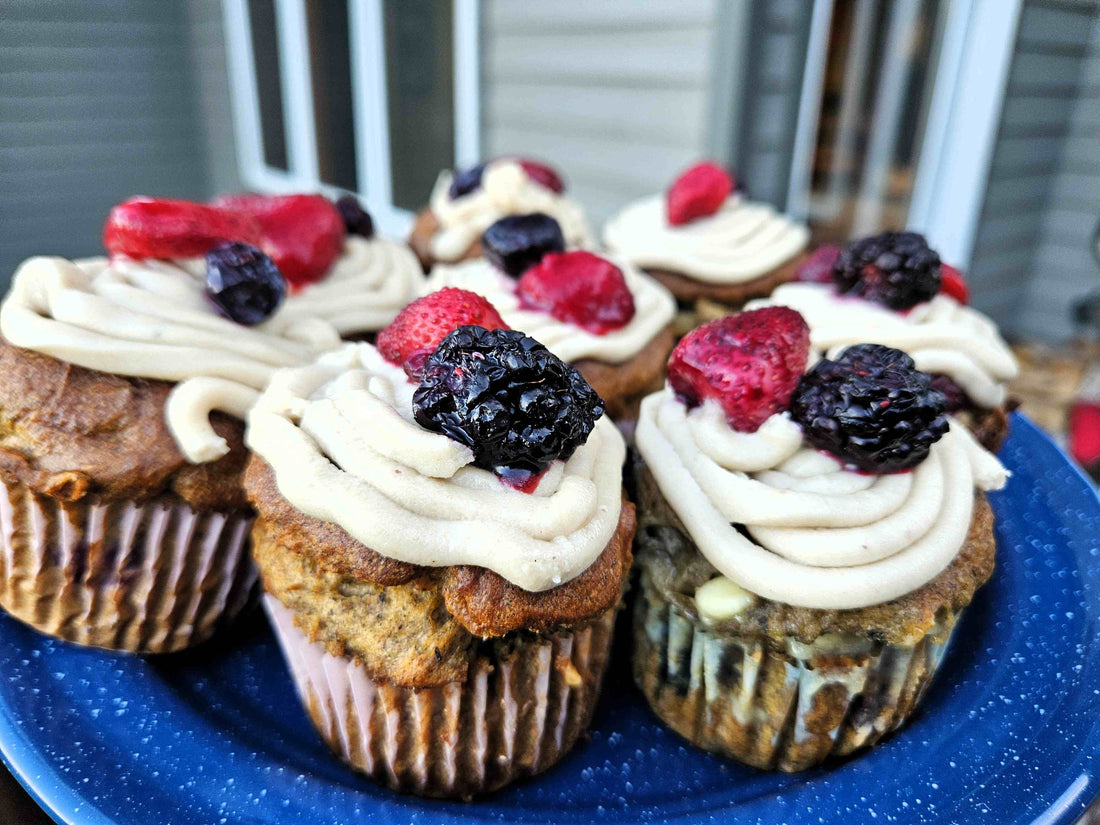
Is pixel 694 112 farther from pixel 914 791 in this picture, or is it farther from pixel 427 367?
pixel 914 791

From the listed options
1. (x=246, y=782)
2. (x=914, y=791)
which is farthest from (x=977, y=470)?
(x=246, y=782)

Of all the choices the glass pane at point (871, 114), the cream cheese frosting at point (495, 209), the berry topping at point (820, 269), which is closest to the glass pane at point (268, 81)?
the glass pane at point (871, 114)

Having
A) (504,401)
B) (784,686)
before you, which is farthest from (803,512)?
(504,401)

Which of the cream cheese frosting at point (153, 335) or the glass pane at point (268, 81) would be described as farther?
the glass pane at point (268, 81)

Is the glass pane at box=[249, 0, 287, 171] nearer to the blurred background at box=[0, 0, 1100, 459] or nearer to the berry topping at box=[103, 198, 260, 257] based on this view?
the blurred background at box=[0, 0, 1100, 459]

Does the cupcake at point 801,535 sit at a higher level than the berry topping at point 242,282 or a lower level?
lower

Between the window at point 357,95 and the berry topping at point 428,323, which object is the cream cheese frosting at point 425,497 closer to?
the berry topping at point 428,323
